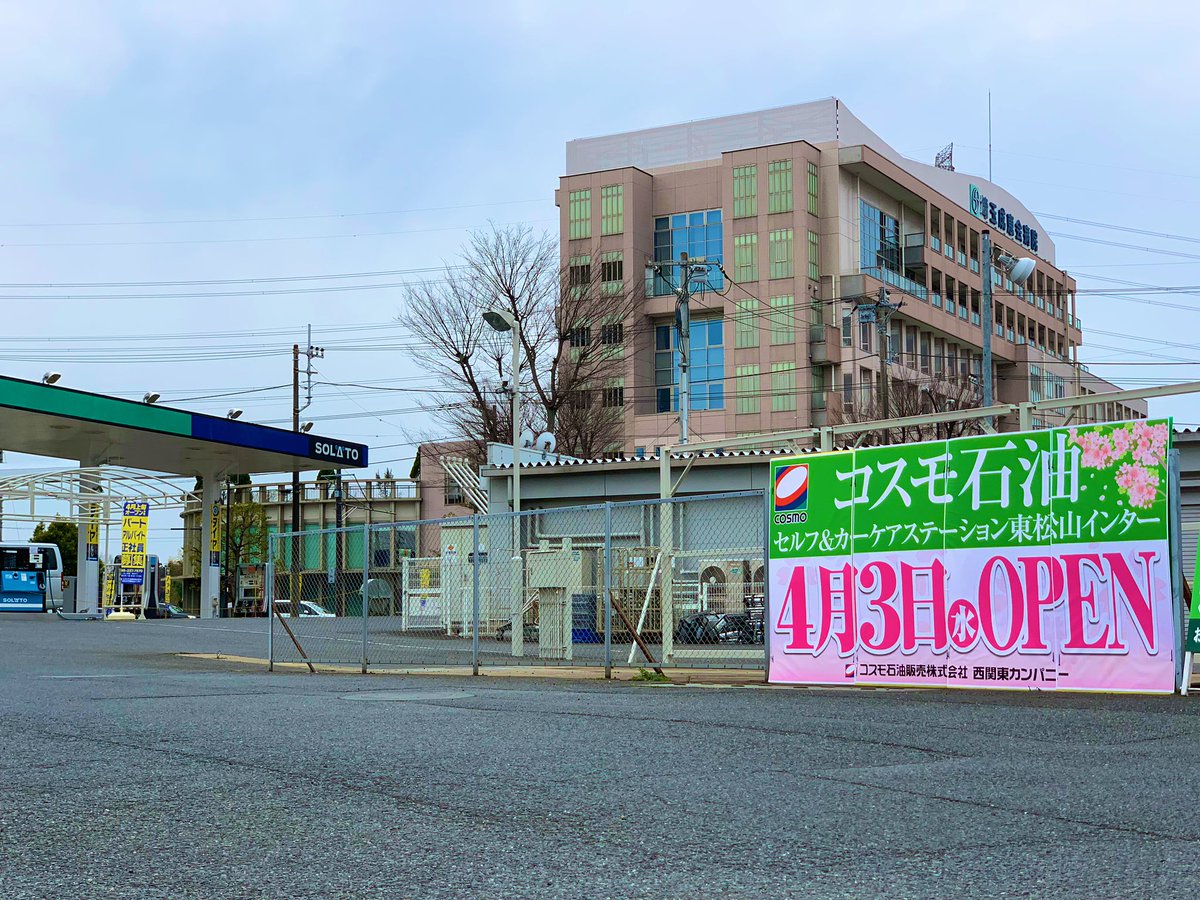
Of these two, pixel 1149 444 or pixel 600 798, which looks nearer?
pixel 600 798

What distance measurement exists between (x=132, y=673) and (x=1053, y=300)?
8571cm

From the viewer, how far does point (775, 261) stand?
6519 centimetres

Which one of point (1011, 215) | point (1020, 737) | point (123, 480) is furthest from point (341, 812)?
point (1011, 215)

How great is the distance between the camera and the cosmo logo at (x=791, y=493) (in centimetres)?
1405

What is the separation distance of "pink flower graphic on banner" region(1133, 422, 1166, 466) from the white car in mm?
11081

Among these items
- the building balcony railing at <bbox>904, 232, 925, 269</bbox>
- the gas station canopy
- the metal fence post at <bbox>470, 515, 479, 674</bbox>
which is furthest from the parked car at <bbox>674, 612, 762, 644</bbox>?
the building balcony railing at <bbox>904, 232, 925, 269</bbox>

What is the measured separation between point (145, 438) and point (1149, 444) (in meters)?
37.3

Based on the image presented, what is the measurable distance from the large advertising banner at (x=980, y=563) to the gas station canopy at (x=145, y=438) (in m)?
30.2

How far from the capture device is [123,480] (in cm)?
4659

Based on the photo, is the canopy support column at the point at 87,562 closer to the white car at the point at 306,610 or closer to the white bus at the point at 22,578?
the white bus at the point at 22,578

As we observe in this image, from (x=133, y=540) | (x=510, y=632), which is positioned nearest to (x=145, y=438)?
(x=133, y=540)

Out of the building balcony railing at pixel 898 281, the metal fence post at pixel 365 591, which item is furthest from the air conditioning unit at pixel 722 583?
the building balcony railing at pixel 898 281

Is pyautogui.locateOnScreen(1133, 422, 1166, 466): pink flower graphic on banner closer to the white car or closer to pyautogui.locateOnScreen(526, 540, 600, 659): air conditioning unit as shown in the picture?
pyautogui.locateOnScreen(526, 540, 600, 659): air conditioning unit

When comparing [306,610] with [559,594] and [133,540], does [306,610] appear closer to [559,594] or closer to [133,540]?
[559,594]
